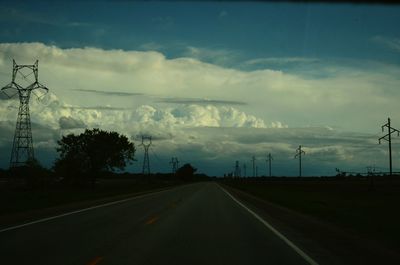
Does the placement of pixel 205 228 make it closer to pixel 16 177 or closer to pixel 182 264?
pixel 182 264

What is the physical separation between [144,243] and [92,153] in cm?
8155

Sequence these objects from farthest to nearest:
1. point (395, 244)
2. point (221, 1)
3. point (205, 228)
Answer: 1. point (205, 228)
2. point (395, 244)
3. point (221, 1)

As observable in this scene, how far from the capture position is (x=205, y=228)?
18594 mm

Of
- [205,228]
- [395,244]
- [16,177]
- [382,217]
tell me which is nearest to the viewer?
[395,244]

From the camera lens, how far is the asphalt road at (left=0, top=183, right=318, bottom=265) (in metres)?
11.6

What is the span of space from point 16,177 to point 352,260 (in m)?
76.0

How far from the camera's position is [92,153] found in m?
94.2

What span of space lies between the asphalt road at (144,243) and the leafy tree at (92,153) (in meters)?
70.5

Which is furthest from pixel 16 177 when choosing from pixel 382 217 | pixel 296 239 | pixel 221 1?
pixel 221 1

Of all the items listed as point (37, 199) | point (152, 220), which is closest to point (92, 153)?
point (37, 199)

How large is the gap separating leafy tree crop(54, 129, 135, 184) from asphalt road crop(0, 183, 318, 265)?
70.5 meters

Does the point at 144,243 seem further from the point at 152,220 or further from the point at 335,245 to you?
the point at 152,220

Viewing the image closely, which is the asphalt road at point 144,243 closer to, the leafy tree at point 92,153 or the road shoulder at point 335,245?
the road shoulder at point 335,245

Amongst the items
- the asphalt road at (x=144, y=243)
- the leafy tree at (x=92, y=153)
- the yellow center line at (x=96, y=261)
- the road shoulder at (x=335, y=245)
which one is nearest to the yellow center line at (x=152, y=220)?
the asphalt road at (x=144, y=243)
